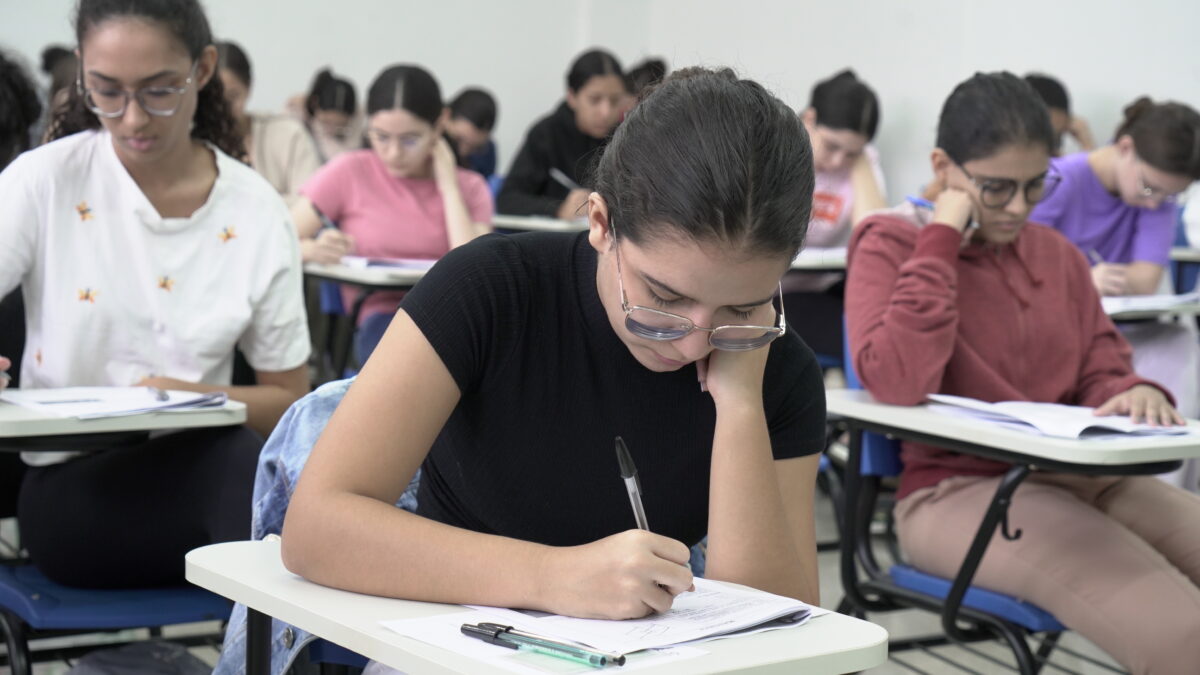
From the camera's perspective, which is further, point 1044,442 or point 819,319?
point 819,319

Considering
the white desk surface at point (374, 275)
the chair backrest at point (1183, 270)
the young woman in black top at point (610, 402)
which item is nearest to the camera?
the young woman in black top at point (610, 402)

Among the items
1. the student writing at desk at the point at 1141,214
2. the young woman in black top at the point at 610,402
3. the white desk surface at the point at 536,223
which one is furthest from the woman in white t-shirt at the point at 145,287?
the white desk surface at the point at 536,223

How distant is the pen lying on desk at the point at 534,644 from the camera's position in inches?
37.6

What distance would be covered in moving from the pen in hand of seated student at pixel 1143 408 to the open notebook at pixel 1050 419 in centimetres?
2

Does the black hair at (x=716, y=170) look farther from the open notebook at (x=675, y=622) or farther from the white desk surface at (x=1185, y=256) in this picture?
the white desk surface at (x=1185, y=256)

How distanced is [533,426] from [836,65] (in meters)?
5.45

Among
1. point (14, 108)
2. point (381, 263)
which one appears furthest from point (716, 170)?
point (381, 263)

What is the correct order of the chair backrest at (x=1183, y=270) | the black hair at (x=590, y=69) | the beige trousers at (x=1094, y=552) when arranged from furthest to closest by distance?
1. the black hair at (x=590, y=69)
2. the chair backrest at (x=1183, y=270)
3. the beige trousers at (x=1094, y=552)

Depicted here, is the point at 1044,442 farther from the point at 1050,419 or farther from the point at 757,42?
the point at 757,42

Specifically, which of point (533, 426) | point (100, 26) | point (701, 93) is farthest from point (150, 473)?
point (701, 93)

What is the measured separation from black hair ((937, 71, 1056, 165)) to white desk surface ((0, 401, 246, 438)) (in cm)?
125

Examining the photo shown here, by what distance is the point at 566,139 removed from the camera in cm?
543

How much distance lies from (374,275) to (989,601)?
6.00ft

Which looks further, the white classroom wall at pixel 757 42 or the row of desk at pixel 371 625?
the white classroom wall at pixel 757 42
